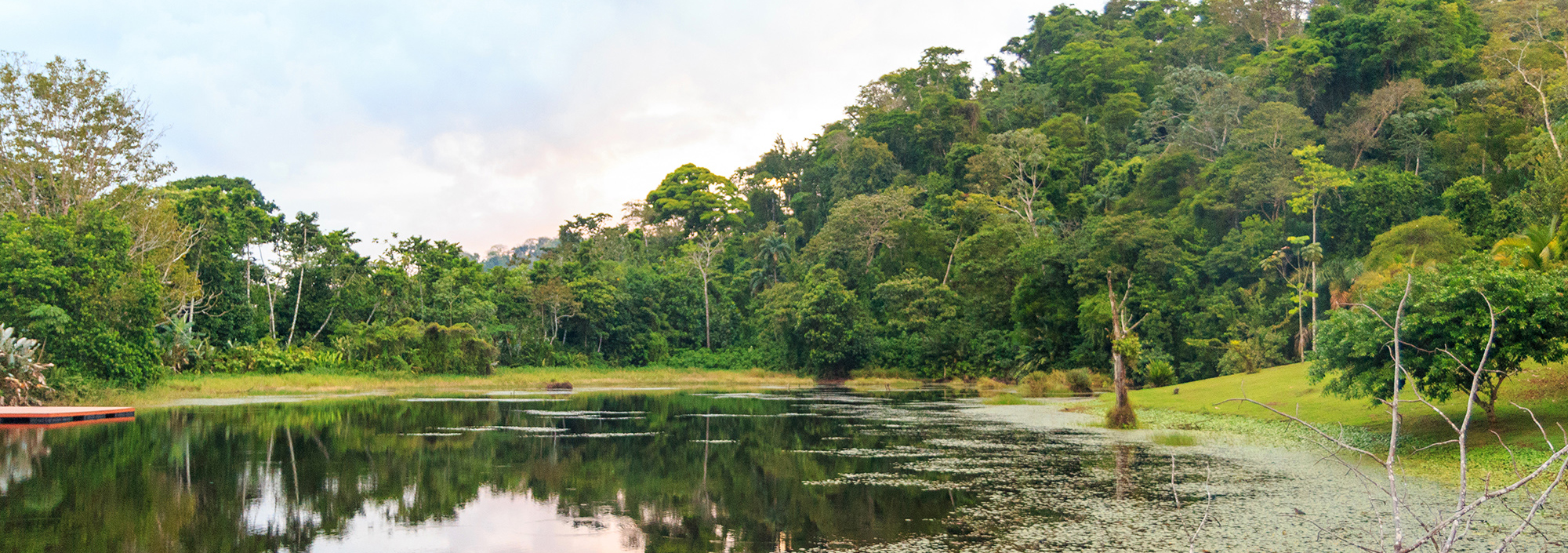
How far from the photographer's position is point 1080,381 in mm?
43938

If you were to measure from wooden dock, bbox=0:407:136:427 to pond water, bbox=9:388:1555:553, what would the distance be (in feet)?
5.35

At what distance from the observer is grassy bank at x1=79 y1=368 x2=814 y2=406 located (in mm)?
34062

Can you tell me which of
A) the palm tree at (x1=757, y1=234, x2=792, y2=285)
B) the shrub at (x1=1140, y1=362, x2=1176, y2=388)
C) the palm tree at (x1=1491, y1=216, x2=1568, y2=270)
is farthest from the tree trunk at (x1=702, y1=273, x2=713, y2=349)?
the palm tree at (x1=1491, y1=216, x2=1568, y2=270)

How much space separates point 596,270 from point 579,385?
42.5 feet

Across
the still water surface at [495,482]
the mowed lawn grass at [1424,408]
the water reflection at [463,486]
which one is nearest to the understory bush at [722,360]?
the mowed lawn grass at [1424,408]

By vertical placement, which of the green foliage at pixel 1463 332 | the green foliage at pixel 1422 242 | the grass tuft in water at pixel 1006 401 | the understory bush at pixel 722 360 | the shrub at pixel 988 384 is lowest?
the shrub at pixel 988 384

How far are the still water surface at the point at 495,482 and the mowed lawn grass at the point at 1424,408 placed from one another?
5176 mm

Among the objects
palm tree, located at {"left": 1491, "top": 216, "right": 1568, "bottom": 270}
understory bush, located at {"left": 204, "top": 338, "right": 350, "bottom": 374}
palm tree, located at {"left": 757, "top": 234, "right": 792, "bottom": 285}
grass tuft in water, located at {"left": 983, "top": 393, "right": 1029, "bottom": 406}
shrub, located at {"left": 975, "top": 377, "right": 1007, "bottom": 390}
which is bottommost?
shrub, located at {"left": 975, "top": 377, "right": 1007, "bottom": 390}

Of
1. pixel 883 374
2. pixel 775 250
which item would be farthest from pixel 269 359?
pixel 775 250

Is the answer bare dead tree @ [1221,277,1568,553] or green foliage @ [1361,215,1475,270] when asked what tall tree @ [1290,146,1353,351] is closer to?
green foliage @ [1361,215,1475,270]

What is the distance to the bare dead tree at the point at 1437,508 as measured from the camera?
4.12 meters

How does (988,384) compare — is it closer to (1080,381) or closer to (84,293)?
(1080,381)

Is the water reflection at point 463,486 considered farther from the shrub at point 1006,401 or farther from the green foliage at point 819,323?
the green foliage at point 819,323

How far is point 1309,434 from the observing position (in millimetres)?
19672
